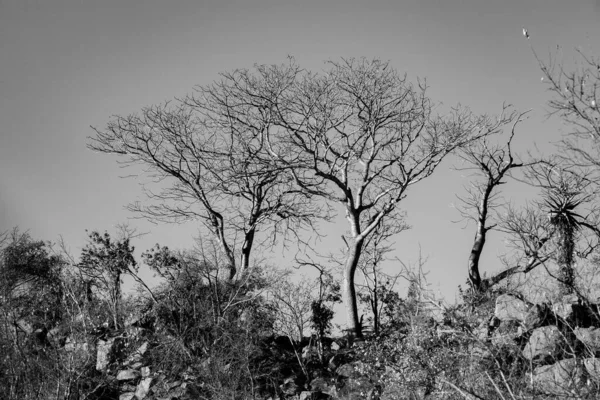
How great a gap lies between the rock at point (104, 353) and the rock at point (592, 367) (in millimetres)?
14472

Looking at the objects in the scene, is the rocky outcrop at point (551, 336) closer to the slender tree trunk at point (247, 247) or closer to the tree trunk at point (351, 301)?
the tree trunk at point (351, 301)

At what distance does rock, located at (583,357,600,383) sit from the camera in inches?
495

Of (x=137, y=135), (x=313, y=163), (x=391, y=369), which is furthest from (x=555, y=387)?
(x=137, y=135)

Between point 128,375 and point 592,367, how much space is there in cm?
1334

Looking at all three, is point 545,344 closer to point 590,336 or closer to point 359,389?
point 590,336

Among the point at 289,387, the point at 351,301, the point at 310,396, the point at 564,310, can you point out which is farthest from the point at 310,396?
the point at 564,310

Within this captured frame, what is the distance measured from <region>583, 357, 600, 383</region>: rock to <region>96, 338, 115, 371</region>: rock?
1447 centimetres

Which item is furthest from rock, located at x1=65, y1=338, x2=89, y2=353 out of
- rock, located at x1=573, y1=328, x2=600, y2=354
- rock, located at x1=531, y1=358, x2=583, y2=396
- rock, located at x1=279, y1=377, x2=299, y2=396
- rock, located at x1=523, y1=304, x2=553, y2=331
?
rock, located at x1=573, y1=328, x2=600, y2=354

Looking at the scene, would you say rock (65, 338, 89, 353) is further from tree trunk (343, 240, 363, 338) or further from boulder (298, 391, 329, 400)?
tree trunk (343, 240, 363, 338)

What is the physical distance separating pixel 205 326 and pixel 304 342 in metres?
3.33

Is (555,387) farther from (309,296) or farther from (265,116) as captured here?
(265,116)

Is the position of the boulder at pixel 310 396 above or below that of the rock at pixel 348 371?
below

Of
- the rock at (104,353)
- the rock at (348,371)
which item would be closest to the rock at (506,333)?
the rock at (348,371)

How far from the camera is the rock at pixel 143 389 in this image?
17.8m
